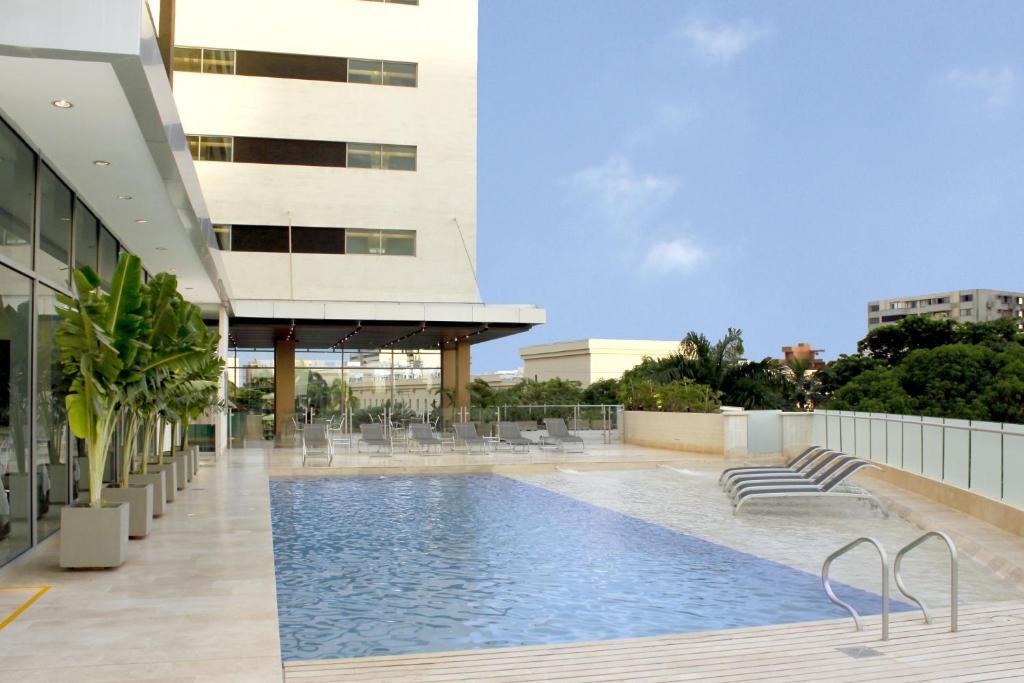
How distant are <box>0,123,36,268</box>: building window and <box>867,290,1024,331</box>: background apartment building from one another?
441 ft

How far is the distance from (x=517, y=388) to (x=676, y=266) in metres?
71.2

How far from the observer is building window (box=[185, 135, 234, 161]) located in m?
30.5

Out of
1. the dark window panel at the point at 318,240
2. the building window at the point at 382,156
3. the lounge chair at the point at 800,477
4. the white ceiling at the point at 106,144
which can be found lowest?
the lounge chair at the point at 800,477

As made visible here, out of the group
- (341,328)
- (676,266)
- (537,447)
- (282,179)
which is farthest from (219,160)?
(676,266)

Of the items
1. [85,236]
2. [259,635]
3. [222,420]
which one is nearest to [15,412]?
[85,236]

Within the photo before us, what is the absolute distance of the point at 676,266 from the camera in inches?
4173

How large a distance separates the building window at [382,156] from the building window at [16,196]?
22.3 meters

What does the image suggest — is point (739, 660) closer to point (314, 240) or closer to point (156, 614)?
point (156, 614)

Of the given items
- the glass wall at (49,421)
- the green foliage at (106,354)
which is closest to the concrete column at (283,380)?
the glass wall at (49,421)

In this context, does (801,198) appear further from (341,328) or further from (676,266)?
(341,328)

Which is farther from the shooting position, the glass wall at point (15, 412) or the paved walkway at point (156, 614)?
the glass wall at point (15, 412)

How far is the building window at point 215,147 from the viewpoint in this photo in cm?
3052

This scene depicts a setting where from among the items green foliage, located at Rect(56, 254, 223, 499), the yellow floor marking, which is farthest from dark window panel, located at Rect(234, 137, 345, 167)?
the yellow floor marking

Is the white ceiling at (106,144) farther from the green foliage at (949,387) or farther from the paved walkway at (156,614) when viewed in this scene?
the green foliage at (949,387)
